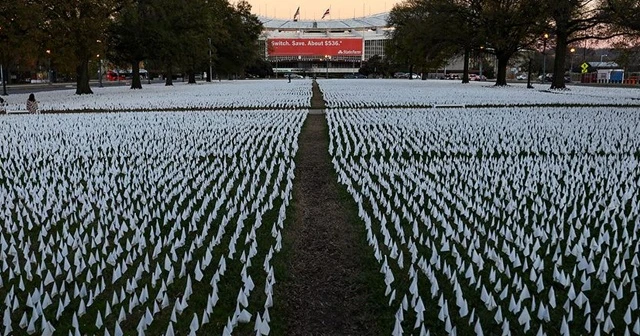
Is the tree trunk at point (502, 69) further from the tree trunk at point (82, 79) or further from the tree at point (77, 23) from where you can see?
the tree trunk at point (82, 79)

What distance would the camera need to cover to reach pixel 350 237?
5.87 m

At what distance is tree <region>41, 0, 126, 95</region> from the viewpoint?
27.9m

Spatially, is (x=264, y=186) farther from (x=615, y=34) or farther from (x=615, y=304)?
(x=615, y=34)

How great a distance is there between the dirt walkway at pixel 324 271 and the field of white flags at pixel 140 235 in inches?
8.5

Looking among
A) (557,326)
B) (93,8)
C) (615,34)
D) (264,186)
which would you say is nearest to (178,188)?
(264,186)

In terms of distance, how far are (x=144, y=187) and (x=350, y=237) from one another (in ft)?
11.9

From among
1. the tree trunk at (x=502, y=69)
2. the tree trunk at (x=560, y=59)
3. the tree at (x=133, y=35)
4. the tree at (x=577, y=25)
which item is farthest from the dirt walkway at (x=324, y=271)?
the tree trunk at (x=502, y=69)

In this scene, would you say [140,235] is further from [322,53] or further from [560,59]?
[322,53]

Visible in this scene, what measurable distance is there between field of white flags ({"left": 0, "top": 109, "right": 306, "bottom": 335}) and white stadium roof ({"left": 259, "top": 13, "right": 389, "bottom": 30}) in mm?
176142

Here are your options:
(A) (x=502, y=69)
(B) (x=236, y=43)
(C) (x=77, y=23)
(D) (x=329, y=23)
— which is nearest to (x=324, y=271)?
(C) (x=77, y=23)

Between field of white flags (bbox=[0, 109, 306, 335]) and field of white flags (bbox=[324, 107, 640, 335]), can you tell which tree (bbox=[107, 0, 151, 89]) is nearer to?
field of white flags (bbox=[0, 109, 306, 335])

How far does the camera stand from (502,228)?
588 cm

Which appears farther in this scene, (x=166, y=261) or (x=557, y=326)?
(x=166, y=261)

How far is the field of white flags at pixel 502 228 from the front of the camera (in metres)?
4.11
